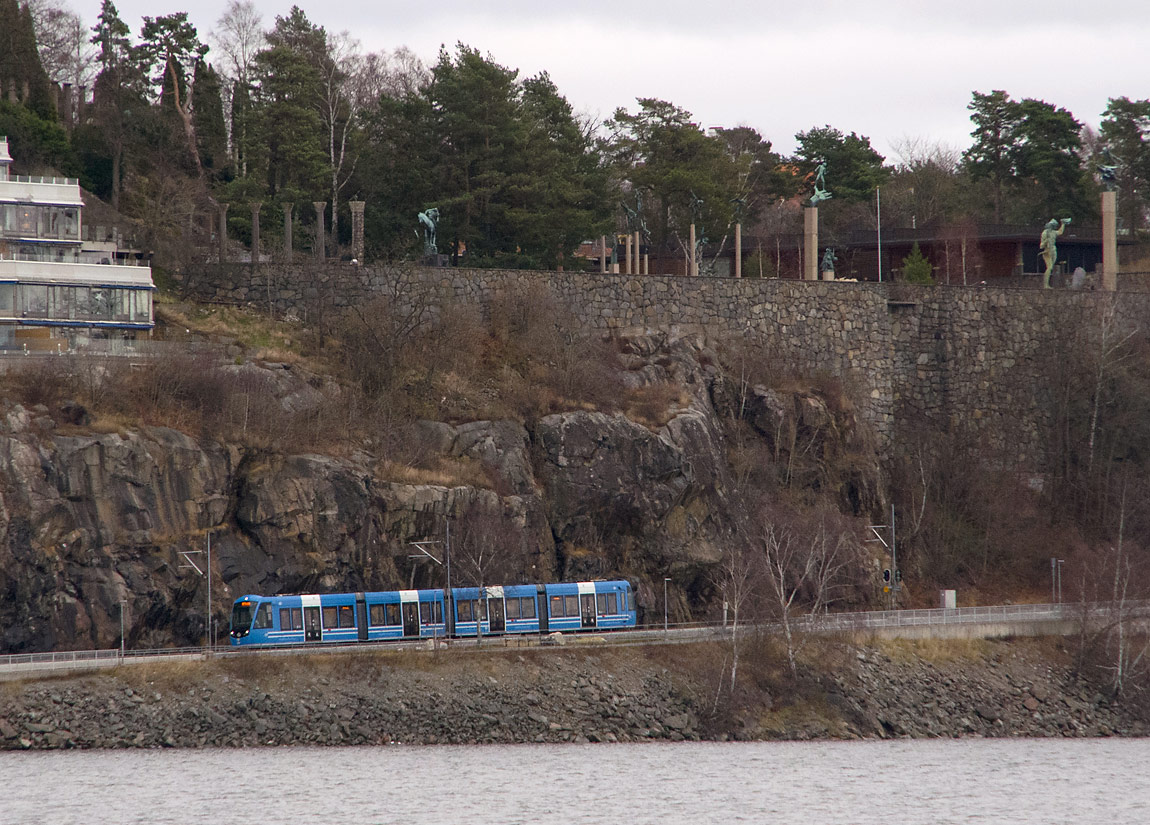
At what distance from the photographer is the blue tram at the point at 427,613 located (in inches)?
2261

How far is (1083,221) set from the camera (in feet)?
336

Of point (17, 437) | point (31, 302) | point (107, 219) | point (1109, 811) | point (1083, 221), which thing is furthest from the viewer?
point (1083, 221)

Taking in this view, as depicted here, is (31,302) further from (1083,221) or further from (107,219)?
(1083,221)

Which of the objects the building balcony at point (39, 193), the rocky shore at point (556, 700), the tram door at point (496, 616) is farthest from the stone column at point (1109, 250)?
the building balcony at point (39, 193)

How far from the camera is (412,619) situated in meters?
59.1

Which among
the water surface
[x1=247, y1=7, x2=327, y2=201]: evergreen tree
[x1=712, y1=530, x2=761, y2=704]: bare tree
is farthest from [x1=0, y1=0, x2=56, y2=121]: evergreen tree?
the water surface

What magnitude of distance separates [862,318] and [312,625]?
3387 centimetres

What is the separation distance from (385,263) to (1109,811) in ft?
125

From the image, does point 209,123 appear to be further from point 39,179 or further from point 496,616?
point 496,616

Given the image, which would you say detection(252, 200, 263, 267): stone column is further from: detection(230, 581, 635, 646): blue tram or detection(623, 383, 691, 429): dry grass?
detection(230, 581, 635, 646): blue tram

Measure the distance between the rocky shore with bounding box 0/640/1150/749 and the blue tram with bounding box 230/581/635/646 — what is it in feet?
8.44

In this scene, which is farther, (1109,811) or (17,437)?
(17,437)

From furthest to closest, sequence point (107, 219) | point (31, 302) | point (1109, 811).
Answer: point (107, 219) < point (31, 302) < point (1109, 811)

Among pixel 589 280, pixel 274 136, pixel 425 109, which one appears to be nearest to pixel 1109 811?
pixel 589 280
